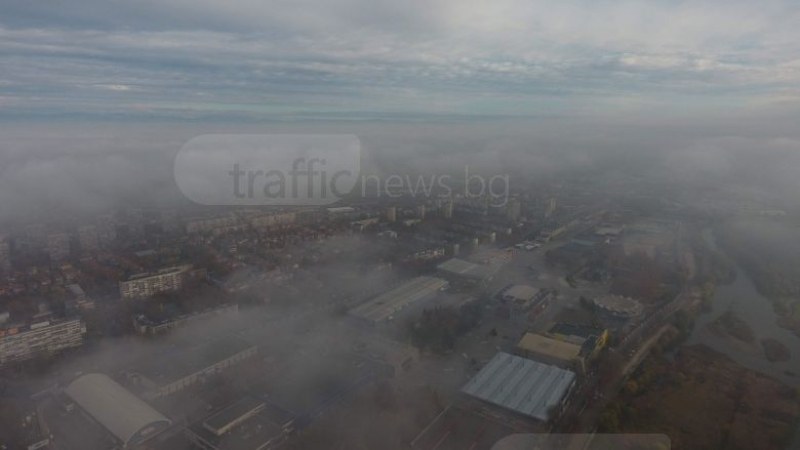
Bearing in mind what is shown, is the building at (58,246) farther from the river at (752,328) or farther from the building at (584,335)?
the river at (752,328)

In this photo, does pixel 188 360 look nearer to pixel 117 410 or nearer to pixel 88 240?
pixel 117 410

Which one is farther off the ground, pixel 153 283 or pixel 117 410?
pixel 117 410

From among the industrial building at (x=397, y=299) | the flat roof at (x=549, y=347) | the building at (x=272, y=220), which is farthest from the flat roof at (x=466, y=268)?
the building at (x=272, y=220)

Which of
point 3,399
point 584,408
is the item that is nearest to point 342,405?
point 584,408

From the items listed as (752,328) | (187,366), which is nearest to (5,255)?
(187,366)

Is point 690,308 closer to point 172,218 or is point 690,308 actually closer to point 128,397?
point 128,397

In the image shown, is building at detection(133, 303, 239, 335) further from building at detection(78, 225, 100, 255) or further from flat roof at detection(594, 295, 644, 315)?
flat roof at detection(594, 295, 644, 315)
